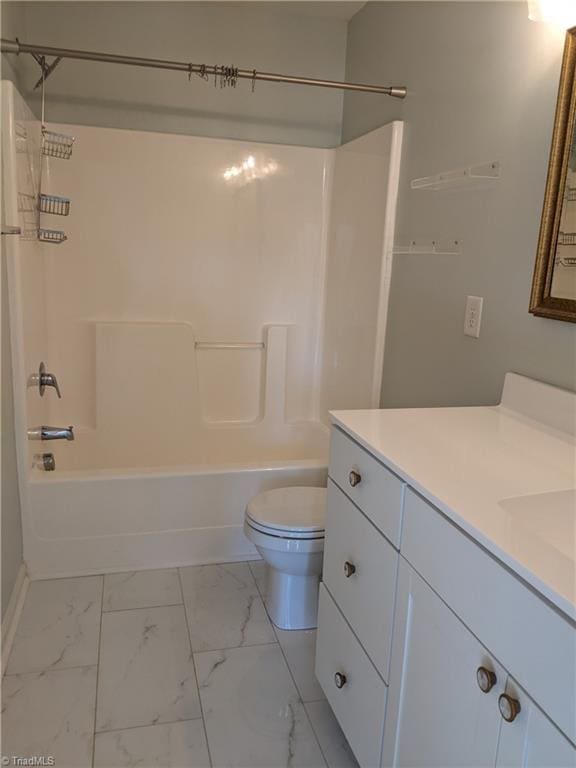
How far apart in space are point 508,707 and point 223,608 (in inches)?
57.4

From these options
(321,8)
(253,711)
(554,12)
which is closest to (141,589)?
(253,711)

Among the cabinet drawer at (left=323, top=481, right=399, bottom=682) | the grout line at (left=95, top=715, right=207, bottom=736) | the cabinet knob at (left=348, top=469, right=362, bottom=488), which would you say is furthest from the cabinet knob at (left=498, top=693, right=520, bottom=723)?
the grout line at (left=95, top=715, right=207, bottom=736)

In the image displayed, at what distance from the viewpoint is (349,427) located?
1.39m

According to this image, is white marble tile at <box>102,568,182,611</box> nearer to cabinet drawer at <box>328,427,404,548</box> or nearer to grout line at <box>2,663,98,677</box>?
grout line at <box>2,663,98,677</box>

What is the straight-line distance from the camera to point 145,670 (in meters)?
1.81

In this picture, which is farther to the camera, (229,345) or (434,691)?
(229,345)

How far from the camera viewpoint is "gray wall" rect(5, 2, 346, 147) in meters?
2.66

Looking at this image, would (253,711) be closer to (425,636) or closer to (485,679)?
(425,636)

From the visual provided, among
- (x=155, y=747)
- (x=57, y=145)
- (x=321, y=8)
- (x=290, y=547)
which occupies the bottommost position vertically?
(x=155, y=747)

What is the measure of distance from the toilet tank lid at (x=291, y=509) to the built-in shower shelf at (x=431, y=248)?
0.94 m

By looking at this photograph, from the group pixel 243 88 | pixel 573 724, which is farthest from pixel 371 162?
pixel 573 724

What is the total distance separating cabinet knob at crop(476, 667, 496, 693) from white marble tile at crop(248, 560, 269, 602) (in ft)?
4.57

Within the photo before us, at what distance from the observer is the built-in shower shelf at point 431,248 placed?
1.93m

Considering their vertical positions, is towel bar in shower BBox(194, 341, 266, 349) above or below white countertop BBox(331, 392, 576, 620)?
below
